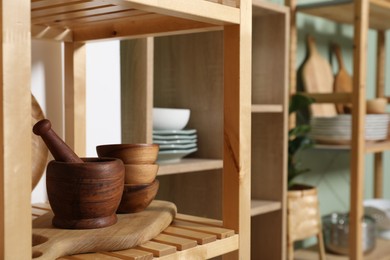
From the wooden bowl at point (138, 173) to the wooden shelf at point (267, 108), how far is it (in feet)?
3.03

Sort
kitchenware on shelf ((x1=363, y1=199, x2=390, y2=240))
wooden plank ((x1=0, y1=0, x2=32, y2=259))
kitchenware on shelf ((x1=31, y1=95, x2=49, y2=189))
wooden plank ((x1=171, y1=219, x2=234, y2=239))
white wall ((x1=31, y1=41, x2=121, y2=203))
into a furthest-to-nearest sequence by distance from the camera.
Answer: kitchenware on shelf ((x1=363, y1=199, x2=390, y2=240)) → white wall ((x1=31, y1=41, x2=121, y2=203)) → kitchenware on shelf ((x1=31, y1=95, x2=49, y2=189)) → wooden plank ((x1=171, y1=219, x2=234, y2=239)) → wooden plank ((x1=0, y1=0, x2=32, y2=259))

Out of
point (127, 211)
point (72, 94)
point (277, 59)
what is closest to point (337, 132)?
point (277, 59)

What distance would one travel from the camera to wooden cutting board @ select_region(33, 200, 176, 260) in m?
0.60

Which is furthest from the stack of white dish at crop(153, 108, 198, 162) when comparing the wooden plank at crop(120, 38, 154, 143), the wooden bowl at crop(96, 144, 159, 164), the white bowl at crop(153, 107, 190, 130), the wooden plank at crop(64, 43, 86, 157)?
the wooden bowl at crop(96, 144, 159, 164)

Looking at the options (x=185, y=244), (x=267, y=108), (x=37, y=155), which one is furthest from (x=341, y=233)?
(x=185, y=244)

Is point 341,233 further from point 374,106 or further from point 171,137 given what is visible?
point 171,137

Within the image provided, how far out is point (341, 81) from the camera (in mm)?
2744

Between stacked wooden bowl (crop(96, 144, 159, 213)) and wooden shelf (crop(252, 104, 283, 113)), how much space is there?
3.01ft

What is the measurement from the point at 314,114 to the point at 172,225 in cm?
185

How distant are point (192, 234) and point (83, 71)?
443mm

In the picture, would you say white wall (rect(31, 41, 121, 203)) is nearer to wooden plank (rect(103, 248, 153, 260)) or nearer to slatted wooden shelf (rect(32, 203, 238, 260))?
slatted wooden shelf (rect(32, 203, 238, 260))

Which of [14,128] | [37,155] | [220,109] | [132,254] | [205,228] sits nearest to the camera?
[14,128]

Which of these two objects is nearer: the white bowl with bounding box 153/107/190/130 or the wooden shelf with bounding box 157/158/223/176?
the wooden shelf with bounding box 157/158/223/176

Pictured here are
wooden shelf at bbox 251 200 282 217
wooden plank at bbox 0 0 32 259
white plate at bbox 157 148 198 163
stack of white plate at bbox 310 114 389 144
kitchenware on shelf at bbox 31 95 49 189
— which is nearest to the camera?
wooden plank at bbox 0 0 32 259
